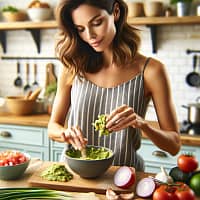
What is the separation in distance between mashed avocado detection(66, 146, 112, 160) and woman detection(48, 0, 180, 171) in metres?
0.10

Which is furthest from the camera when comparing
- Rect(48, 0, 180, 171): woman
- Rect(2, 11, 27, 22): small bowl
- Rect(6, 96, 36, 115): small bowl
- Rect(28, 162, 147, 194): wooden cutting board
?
Rect(2, 11, 27, 22): small bowl

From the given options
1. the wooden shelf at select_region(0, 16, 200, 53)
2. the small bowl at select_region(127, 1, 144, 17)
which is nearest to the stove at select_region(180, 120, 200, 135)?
the wooden shelf at select_region(0, 16, 200, 53)

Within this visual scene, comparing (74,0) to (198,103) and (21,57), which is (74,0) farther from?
(21,57)

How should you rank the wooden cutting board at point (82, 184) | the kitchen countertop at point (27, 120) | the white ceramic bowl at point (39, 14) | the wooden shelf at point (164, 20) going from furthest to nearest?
the white ceramic bowl at point (39, 14), the kitchen countertop at point (27, 120), the wooden shelf at point (164, 20), the wooden cutting board at point (82, 184)

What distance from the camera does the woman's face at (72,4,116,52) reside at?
173 cm

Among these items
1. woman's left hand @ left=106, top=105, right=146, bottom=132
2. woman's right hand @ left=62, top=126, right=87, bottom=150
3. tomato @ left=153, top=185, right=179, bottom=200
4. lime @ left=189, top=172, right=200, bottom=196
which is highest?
woman's left hand @ left=106, top=105, right=146, bottom=132

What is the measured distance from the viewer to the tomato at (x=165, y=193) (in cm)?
138

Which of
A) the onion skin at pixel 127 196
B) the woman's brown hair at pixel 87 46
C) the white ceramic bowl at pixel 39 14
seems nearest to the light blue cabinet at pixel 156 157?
the woman's brown hair at pixel 87 46

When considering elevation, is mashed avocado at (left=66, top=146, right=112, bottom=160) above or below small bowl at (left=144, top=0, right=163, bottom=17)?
below

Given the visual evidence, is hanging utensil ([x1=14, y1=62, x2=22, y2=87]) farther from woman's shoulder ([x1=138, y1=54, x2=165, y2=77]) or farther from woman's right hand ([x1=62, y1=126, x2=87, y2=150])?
woman's right hand ([x1=62, y1=126, x2=87, y2=150])

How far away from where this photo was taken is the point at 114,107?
1.89 meters

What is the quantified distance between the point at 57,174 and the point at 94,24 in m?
0.69

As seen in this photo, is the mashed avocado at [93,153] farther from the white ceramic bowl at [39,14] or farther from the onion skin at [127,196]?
the white ceramic bowl at [39,14]

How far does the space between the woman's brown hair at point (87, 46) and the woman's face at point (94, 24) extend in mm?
55
